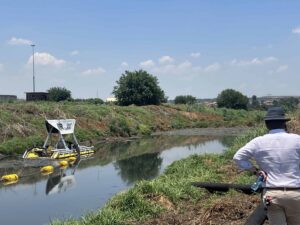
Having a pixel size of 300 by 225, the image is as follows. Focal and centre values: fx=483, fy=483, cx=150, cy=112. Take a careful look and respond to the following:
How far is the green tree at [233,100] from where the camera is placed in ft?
297

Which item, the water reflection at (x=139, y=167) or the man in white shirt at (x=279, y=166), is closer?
the man in white shirt at (x=279, y=166)

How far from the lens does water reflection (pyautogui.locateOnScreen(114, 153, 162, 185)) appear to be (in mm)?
21609

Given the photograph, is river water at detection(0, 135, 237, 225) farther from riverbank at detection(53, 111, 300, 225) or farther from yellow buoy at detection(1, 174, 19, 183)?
riverbank at detection(53, 111, 300, 225)

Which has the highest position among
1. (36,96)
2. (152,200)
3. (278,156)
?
(36,96)

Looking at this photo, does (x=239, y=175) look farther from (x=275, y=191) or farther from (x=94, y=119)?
(x=94, y=119)

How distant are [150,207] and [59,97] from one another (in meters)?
69.5

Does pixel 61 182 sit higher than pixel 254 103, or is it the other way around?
pixel 254 103

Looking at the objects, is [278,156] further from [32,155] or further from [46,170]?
[32,155]

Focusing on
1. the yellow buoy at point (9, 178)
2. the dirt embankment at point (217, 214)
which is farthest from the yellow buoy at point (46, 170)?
the dirt embankment at point (217, 214)

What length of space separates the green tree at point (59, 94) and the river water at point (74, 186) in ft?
156

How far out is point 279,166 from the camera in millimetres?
5129

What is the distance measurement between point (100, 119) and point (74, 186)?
2909 centimetres

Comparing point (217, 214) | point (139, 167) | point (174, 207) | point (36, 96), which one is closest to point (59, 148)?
point (139, 167)

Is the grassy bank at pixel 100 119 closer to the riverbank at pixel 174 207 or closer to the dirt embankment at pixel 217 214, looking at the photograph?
the riverbank at pixel 174 207
